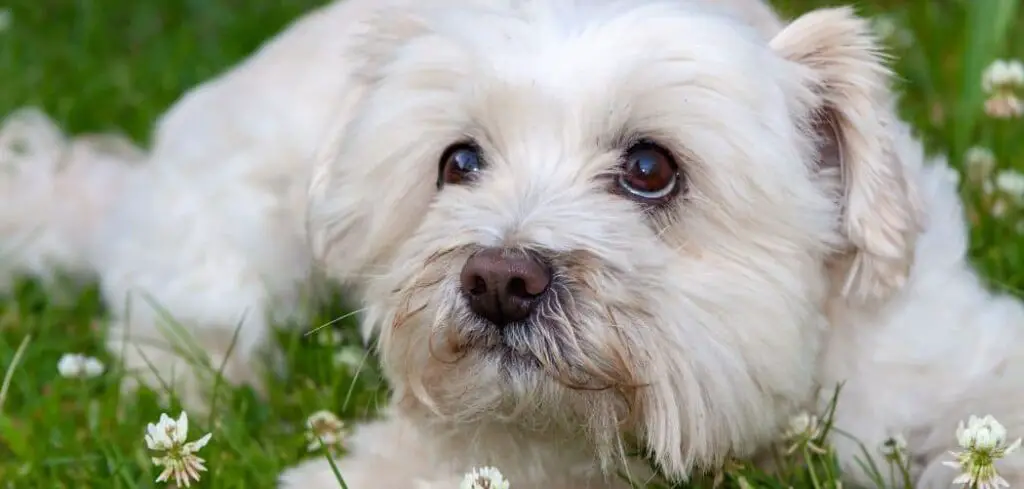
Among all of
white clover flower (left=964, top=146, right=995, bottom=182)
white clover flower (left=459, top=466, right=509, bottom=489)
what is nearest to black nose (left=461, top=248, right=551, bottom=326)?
white clover flower (left=459, top=466, right=509, bottom=489)

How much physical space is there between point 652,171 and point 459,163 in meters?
0.39

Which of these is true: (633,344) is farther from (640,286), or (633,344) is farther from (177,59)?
(177,59)

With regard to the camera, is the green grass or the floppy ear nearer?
the floppy ear

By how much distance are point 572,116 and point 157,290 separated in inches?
55.2

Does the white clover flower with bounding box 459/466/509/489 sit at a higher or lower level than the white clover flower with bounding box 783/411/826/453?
lower

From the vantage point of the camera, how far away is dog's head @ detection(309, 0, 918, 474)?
202 cm

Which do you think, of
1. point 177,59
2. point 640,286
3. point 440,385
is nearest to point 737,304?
point 640,286

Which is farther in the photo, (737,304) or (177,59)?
(177,59)

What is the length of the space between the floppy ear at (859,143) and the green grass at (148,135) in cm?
39

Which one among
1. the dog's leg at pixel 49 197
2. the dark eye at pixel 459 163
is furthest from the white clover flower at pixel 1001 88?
the dog's leg at pixel 49 197

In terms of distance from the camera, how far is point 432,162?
2.44 meters

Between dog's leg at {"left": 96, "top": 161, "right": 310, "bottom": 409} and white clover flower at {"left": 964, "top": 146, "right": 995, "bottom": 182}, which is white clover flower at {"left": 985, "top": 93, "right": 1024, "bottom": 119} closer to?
white clover flower at {"left": 964, "top": 146, "right": 995, "bottom": 182}

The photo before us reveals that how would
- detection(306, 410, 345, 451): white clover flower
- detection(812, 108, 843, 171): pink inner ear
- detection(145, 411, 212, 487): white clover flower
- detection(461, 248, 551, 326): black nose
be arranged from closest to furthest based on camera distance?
detection(461, 248, 551, 326): black nose < detection(145, 411, 212, 487): white clover flower < detection(812, 108, 843, 171): pink inner ear < detection(306, 410, 345, 451): white clover flower

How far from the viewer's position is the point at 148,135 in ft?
14.8
